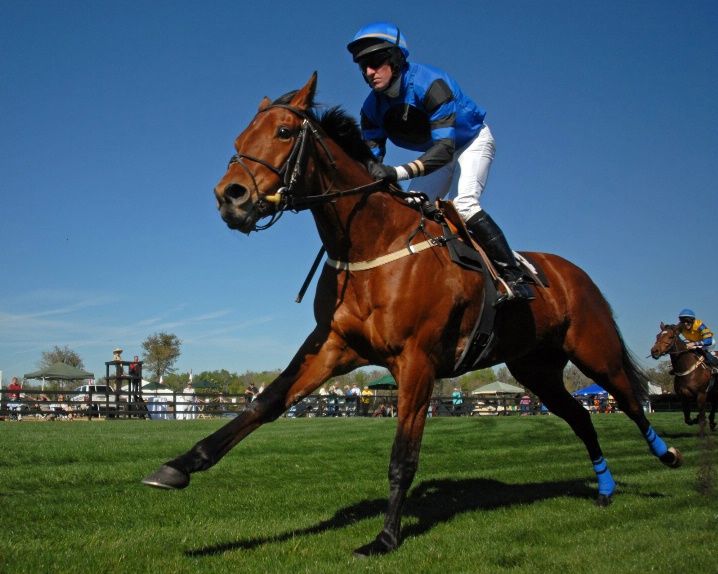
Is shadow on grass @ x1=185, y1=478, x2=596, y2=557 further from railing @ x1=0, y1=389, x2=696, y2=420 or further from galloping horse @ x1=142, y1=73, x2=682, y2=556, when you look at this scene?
railing @ x1=0, y1=389, x2=696, y2=420

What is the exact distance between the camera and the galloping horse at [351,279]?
5.03 m

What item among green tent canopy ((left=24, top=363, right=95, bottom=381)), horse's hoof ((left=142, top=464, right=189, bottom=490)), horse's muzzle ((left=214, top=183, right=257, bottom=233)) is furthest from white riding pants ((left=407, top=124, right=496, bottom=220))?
green tent canopy ((left=24, top=363, right=95, bottom=381))

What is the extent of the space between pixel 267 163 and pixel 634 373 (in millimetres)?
5255

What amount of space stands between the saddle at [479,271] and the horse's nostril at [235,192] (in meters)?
1.94

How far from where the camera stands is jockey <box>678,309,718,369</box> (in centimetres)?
1917

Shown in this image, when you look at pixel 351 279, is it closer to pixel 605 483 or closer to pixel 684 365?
pixel 605 483

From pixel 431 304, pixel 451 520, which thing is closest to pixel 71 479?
pixel 451 520

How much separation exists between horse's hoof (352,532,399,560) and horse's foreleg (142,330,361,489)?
1.11 metres

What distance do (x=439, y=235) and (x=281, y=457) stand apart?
6.53m

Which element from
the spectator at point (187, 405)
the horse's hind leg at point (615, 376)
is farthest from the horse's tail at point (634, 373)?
the spectator at point (187, 405)

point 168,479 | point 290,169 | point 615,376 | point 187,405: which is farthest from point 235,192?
point 187,405

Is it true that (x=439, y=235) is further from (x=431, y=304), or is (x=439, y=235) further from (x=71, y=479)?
(x=71, y=479)

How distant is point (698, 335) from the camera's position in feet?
63.6

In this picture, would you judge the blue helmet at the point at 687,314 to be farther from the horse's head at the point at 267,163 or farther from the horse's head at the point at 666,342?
the horse's head at the point at 267,163
